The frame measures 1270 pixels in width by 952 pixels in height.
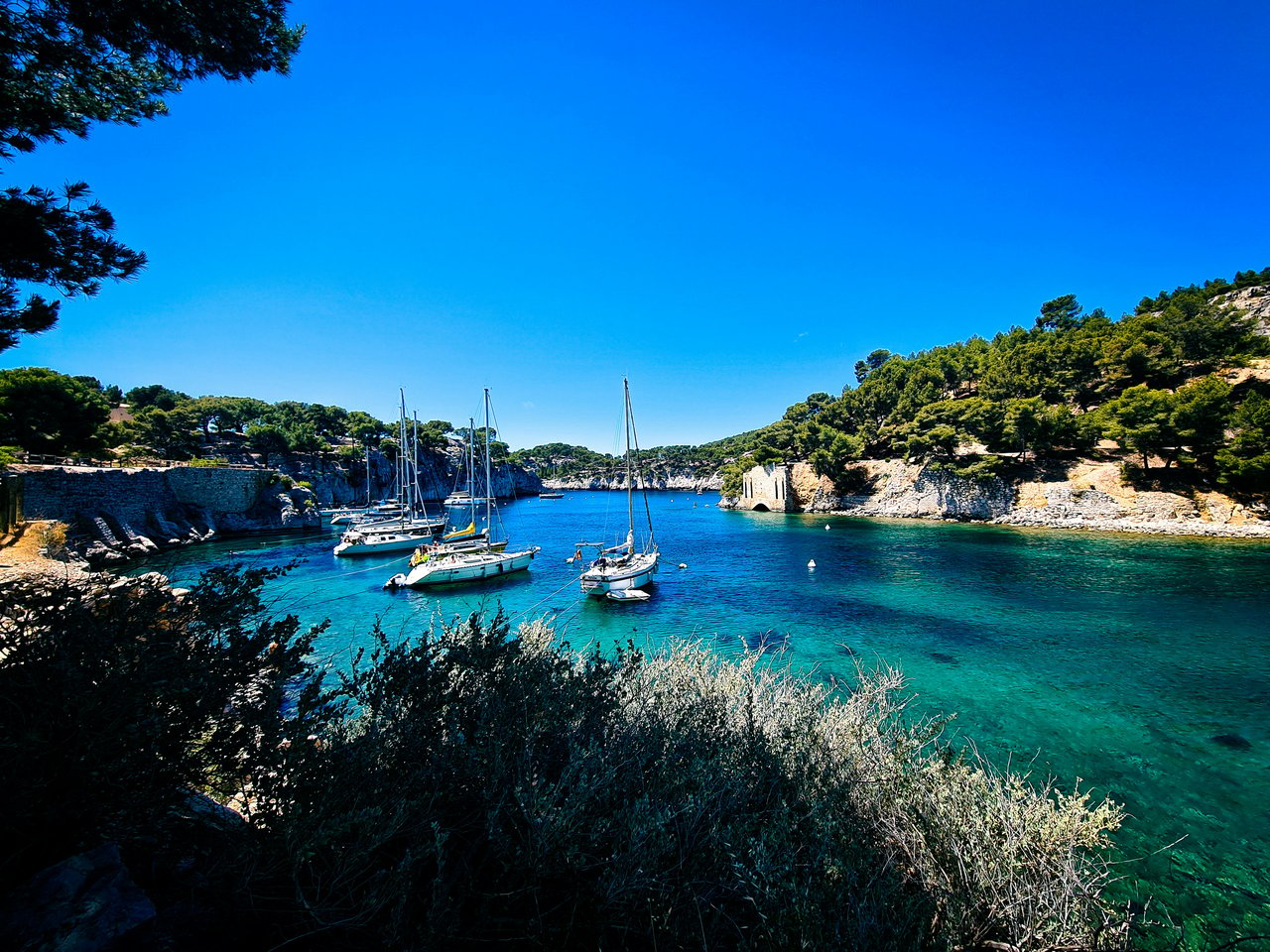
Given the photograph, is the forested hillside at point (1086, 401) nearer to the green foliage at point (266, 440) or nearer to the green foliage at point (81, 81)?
the green foliage at point (81, 81)

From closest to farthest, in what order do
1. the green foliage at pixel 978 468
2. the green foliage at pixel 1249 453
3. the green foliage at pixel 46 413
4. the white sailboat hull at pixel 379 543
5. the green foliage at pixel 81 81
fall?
the green foliage at pixel 81 81, the green foliage at pixel 46 413, the green foliage at pixel 1249 453, the white sailboat hull at pixel 379 543, the green foliage at pixel 978 468

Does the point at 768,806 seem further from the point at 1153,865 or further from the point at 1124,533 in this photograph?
the point at 1124,533

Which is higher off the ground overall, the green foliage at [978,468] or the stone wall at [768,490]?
the green foliage at [978,468]

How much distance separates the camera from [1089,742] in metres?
8.27

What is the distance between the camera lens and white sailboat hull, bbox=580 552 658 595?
18.7 m

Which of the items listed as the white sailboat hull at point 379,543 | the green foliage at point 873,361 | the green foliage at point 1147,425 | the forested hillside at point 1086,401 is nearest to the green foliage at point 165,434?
the white sailboat hull at point 379,543

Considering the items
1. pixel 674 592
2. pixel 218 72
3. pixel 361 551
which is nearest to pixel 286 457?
pixel 361 551

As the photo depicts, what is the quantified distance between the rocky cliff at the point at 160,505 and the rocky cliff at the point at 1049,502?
53.0 metres

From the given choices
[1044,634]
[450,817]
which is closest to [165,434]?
[450,817]

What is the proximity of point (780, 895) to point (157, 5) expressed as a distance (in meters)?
9.05

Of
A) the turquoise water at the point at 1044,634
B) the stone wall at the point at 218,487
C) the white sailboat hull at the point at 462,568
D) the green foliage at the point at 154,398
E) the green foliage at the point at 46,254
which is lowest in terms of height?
the turquoise water at the point at 1044,634

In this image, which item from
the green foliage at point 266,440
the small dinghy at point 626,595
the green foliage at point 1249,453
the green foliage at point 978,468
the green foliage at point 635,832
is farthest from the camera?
the green foliage at point 266,440

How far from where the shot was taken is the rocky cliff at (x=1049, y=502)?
29.6m

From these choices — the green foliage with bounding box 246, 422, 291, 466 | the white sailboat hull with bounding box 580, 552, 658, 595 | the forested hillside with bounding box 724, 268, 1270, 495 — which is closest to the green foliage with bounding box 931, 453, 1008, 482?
the forested hillside with bounding box 724, 268, 1270, 495
